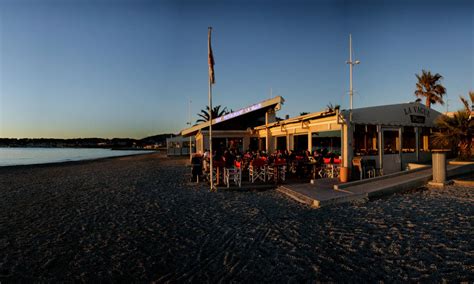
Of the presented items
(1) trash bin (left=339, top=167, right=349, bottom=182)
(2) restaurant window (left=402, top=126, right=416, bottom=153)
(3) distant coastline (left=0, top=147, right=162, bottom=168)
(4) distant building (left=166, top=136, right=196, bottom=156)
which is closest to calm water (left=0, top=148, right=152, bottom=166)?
(3) distant coastline (left=0, top=147, right=162, bottom=168)

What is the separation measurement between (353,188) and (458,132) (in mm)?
6970

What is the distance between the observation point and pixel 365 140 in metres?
10.2

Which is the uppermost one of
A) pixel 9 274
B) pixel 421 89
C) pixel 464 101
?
pixel 421 89

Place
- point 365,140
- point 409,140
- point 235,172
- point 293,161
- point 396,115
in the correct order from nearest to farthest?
1. point 235,172
2. point 365,140
3. point 293,161
4. point 396,115
5. point 409,140

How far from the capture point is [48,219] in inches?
229

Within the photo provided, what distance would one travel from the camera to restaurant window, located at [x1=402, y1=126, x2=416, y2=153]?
37.0 feet

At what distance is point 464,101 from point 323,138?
7048mm

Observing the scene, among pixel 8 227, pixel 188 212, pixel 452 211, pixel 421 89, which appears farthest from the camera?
pixel 421 89

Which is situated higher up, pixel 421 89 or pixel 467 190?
pixel 421 89

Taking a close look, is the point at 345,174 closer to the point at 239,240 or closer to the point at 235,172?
the point at 235,172

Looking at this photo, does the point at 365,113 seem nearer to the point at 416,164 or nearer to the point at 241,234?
the point at 416,164

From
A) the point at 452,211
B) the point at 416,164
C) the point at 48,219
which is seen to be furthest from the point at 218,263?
the point at 416,164

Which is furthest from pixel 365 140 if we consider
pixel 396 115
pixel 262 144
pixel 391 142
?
pixel 262 144

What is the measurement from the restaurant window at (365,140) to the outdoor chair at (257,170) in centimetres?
384
